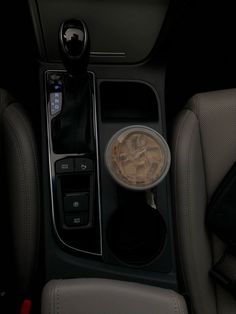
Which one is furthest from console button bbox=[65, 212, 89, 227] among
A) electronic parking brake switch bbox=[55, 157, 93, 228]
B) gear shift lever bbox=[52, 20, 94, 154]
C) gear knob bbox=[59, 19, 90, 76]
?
gear knob bbox=[59, 19, 90, 76]

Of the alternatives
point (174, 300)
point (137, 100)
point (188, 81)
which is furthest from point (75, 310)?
point (188, 81)

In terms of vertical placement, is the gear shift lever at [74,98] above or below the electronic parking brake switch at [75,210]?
above

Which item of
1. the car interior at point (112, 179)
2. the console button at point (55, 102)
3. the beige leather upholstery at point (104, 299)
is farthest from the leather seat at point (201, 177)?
the console button at point (55, 102)

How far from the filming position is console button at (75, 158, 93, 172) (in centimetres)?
90

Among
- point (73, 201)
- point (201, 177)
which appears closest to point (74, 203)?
point (73, 201)

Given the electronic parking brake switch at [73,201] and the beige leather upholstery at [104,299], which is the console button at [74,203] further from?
the beige leather upholstery at [104,299]

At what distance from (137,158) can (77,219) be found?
18 cm

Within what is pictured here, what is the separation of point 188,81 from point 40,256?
2.24ft

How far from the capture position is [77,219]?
897 mm

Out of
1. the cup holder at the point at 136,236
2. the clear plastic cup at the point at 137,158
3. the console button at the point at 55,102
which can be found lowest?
the cup holder at the point at 136,236

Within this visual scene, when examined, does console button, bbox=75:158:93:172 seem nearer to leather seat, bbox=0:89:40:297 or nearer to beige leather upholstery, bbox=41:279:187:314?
leather seat, bbox=0:89:40:297

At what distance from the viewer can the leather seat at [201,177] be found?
919mm

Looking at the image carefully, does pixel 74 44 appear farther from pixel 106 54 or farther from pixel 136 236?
pixel 136 236

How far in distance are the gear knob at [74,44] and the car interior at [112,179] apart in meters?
0.03
